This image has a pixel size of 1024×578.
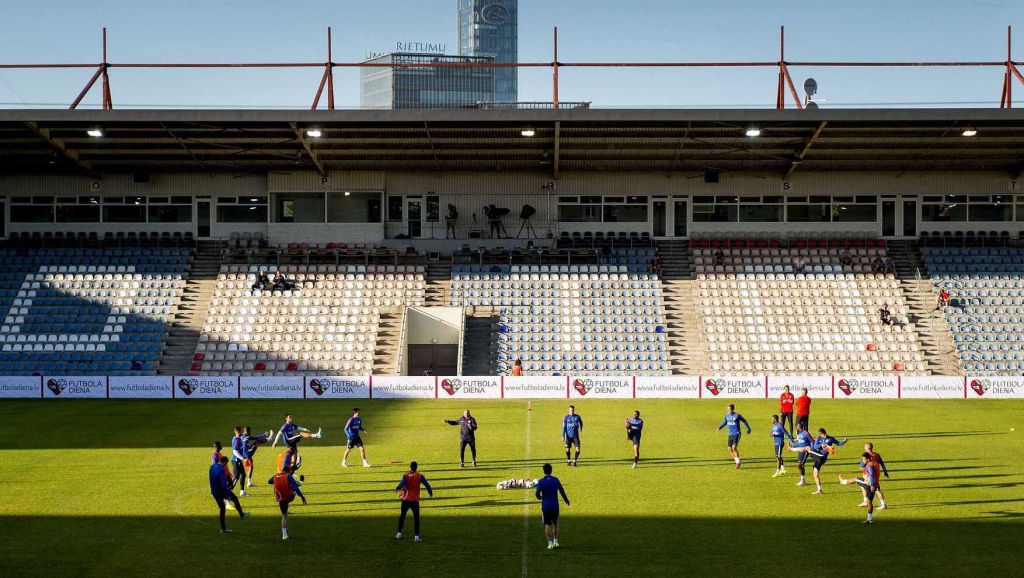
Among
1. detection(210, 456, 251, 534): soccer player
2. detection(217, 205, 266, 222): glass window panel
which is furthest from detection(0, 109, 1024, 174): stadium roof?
detection(210, 456, 251, 534): soccer player

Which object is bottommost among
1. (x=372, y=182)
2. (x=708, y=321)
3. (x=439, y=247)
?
(x=708, y=321)

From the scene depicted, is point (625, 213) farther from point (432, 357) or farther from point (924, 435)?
point (924, 435)

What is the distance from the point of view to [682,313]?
175 feet

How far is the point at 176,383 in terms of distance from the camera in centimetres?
4338

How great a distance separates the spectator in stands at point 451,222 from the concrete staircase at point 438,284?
79.3 inches

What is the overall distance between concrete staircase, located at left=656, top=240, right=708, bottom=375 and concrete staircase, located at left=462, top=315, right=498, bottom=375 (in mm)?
8544

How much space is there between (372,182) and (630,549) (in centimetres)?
4199

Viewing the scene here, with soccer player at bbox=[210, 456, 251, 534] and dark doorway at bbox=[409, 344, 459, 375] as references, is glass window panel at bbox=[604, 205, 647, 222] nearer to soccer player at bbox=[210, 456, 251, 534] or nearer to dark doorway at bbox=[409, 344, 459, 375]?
dark doorway at bbox=[409, 344, 459, 375]

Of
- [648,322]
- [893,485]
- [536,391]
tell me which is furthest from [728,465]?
[648,322]

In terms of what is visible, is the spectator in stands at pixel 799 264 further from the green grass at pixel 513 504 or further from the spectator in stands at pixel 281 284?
the spectator in stands at pixel 281 284

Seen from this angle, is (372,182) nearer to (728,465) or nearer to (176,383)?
(176,383)

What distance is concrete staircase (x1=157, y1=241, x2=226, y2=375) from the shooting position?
163ft

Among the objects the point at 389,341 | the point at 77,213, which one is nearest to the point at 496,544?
the point at 389,341

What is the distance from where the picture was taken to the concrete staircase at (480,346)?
49.2 m
